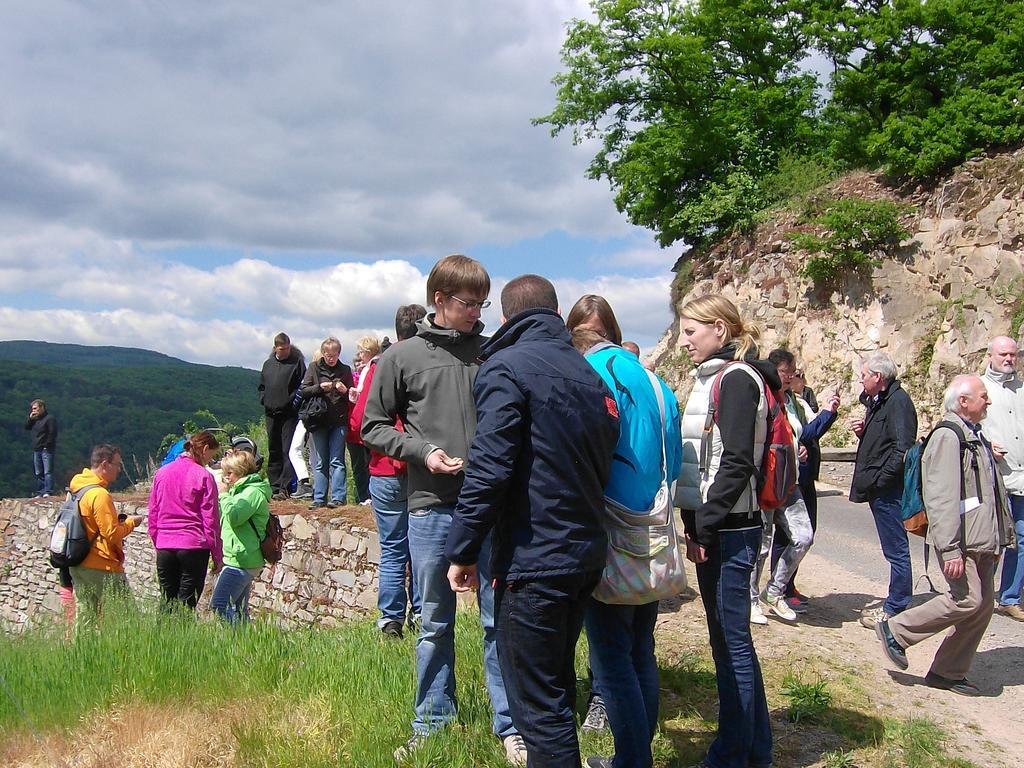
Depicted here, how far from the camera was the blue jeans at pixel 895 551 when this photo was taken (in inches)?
235

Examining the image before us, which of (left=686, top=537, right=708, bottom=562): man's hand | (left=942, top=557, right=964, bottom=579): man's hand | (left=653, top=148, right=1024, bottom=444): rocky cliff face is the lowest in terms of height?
(left=942, top=557, right=964, bottom=579): man's hand

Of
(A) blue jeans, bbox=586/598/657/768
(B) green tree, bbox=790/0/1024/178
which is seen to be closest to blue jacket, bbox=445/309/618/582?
(A) blue jeans, bbox=586/598/657/768

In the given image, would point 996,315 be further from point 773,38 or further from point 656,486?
point 656,486

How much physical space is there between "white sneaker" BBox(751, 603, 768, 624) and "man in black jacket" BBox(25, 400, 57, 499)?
16881 millimetres

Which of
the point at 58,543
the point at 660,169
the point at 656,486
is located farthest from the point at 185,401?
the point at 656,486

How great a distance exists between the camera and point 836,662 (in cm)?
540

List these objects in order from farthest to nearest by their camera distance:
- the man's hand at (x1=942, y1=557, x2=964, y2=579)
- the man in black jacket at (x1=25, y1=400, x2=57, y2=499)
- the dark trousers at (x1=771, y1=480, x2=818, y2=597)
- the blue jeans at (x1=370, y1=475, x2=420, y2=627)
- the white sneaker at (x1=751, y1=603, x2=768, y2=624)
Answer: the man in black jacket at (x1=25, y1=400, x2=57, y2=499) < the dark trousers at (x1=771, y1=480, x2=818, y2=597) < the white sneaker at (x1=751, y1=603, x2=768, y2=624) < the blue jeans at (x1=370, y1=475, x2=420, y2=627) < the man's hand at (x1=942, y1=557, x2=964, y2=579)

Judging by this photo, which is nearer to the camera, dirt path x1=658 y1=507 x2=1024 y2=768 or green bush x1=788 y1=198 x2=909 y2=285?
dirt path x1=658 y1=507 x2=1024 y2=768

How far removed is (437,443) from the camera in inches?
152

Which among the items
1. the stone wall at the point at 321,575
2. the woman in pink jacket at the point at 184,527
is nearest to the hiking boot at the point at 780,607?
the woman in pink jacket at the point at 184,527

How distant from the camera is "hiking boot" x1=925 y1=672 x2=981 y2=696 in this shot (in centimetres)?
504

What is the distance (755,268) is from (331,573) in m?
13.9

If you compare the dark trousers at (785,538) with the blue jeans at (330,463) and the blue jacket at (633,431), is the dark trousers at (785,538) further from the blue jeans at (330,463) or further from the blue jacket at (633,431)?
the blue jeans at (330,463)

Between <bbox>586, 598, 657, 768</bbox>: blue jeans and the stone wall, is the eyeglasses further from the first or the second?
the stone wall
